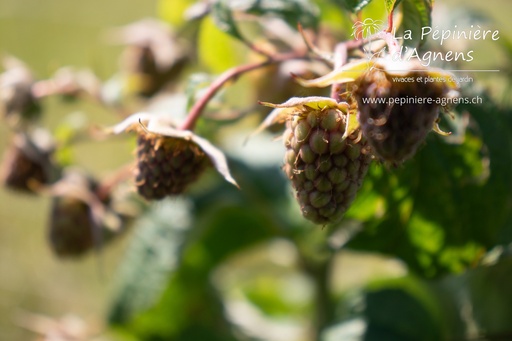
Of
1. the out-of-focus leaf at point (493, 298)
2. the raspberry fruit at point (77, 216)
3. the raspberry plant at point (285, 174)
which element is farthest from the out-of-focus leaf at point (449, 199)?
the raspberry fruit at point (77, 216)

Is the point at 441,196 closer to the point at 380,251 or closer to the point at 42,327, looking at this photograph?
the point at 380,251

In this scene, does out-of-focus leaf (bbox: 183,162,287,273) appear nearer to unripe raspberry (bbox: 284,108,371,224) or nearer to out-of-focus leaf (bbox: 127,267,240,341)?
out-of-focus leaf (bbox: 127,267,240,341)

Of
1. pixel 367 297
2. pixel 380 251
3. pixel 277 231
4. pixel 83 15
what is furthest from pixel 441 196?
pixel 83 15

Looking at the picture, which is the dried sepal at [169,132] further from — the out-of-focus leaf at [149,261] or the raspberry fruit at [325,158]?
the out-of-focus leaf at [149,261]

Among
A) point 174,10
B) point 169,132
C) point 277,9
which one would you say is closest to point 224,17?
point 277,9

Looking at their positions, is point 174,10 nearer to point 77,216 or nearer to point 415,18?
point 77,216

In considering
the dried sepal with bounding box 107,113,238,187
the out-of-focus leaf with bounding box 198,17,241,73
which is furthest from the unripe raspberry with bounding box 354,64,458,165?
the out-of-focus leaf with bounding box 198,17,241,73
